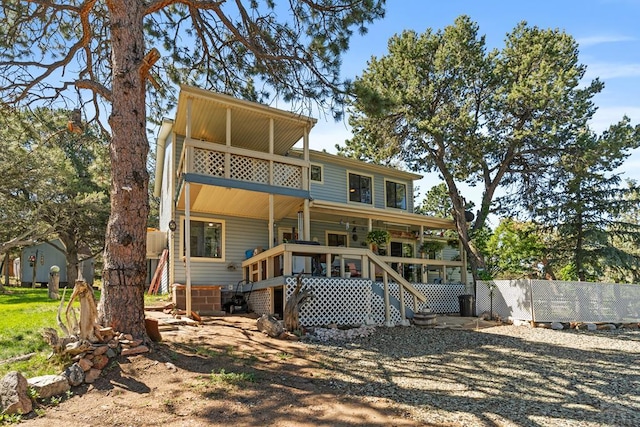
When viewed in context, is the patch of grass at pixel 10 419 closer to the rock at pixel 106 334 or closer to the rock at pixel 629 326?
the rock at pixel 106 334

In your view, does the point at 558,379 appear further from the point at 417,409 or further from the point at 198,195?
the point at 198,195

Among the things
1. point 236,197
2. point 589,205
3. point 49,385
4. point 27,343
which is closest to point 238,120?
point 236,197

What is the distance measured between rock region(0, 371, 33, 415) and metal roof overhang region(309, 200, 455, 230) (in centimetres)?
954

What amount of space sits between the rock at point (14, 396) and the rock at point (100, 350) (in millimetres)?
931

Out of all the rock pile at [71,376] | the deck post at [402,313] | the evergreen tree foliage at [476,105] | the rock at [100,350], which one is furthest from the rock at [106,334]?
the evergreen tree foliage at [476,105]

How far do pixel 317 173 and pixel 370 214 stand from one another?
2748 millimetres

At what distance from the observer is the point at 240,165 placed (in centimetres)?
1095

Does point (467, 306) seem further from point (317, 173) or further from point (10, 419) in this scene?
point (10, 419)

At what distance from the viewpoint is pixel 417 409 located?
14.5 feet

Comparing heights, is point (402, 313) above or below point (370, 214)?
below

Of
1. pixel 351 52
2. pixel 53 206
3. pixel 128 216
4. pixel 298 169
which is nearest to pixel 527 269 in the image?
pixel 298 169

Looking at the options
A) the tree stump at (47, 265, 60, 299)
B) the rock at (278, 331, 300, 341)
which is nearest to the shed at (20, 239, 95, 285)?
the tree stump at (47, 265, 60, 299)

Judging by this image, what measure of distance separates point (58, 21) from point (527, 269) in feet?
55.0

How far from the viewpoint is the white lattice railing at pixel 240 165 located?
10.3 m
